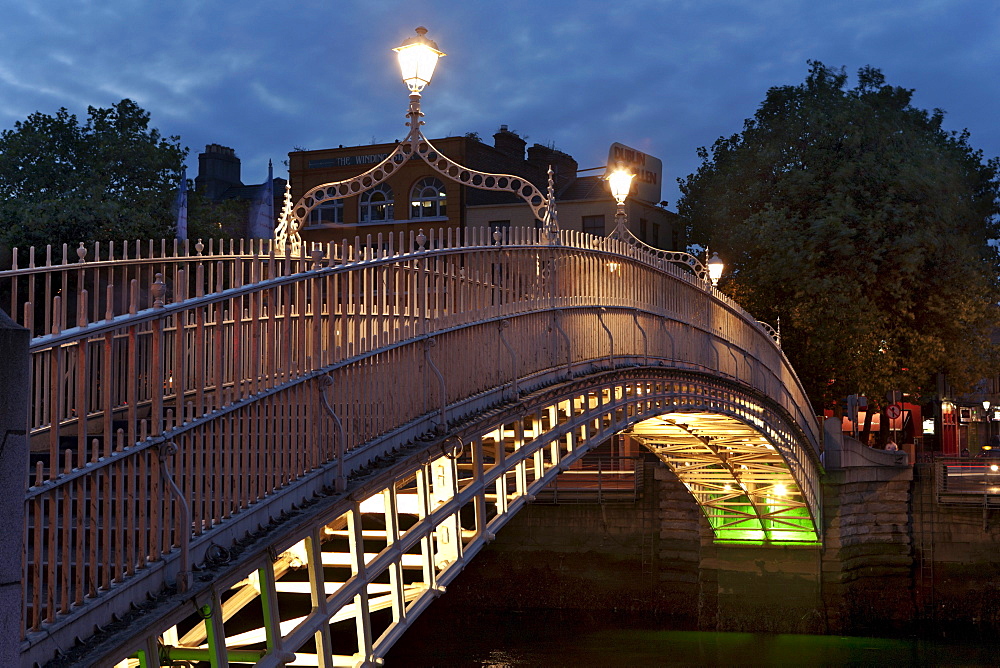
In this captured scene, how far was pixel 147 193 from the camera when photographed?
37.4 metres

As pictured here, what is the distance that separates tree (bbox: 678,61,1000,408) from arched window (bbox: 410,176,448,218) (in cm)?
1356

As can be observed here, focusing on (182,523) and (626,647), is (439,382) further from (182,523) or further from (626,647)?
(626,647)

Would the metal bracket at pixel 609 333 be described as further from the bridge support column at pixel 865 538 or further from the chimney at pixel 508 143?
the chimney at pixel 508 143

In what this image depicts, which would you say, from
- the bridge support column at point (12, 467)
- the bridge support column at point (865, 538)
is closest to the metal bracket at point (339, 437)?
the bridge support column at point (12, 467)

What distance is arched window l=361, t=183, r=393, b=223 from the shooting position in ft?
166

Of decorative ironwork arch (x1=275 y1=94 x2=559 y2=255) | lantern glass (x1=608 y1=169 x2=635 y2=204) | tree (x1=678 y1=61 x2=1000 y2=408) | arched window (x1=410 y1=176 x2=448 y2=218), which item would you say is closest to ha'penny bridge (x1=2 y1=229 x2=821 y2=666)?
decorative ironwork arch (x1=275 y1=94 x2=559 y2=255)

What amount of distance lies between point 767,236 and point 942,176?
17.7ft

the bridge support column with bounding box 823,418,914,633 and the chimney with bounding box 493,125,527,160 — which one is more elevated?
the chimney with bounding box 493,125,527,160

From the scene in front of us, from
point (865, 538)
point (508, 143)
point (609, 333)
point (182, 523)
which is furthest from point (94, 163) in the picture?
point (182, 523)

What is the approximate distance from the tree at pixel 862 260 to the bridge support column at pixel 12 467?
32476 mm

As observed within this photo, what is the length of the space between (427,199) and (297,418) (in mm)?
42598

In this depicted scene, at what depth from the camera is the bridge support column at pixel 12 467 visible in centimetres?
471

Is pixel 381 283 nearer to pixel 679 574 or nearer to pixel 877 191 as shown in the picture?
pixel 679 574

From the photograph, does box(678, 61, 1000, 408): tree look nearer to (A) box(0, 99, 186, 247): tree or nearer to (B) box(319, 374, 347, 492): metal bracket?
(A) box(0, 99, 186, 247): tree
